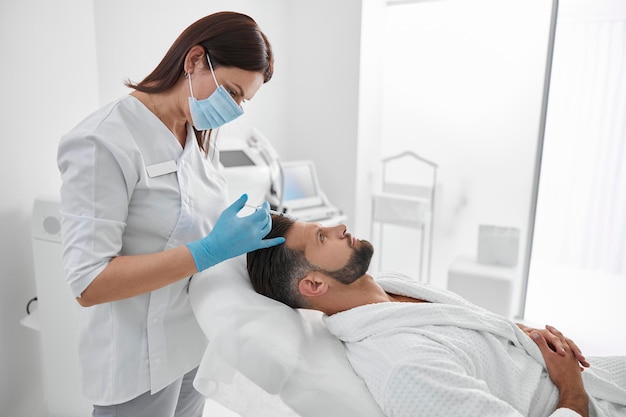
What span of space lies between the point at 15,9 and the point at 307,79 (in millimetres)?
2019

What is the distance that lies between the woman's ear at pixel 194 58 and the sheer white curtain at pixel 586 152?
2550 millimetres

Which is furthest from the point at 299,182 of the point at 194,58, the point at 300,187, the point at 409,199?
the point at 194,58

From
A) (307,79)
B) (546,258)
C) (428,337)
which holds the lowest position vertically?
(546,258)

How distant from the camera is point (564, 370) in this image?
1153mm

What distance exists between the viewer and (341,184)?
11.1 feet

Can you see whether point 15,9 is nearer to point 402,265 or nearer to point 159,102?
point 159,102

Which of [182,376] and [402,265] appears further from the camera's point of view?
[402,265]

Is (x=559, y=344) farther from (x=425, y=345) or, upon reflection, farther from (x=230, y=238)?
(x=230, y=238)

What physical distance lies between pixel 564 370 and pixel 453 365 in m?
0.37

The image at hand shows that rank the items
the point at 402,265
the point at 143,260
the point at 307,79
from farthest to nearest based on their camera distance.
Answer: the point at 402,265, the point at 307,79, the point at 143,260

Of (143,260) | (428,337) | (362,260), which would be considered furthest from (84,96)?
(428,337)

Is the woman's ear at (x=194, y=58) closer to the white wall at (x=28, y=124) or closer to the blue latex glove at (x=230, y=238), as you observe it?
the blue latex glove at (x=230, y=238)

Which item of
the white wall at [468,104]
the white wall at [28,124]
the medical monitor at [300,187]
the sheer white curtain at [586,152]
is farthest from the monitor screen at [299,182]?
the sheer white curtain at [586,152]

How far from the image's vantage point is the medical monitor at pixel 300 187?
9.25 feet
